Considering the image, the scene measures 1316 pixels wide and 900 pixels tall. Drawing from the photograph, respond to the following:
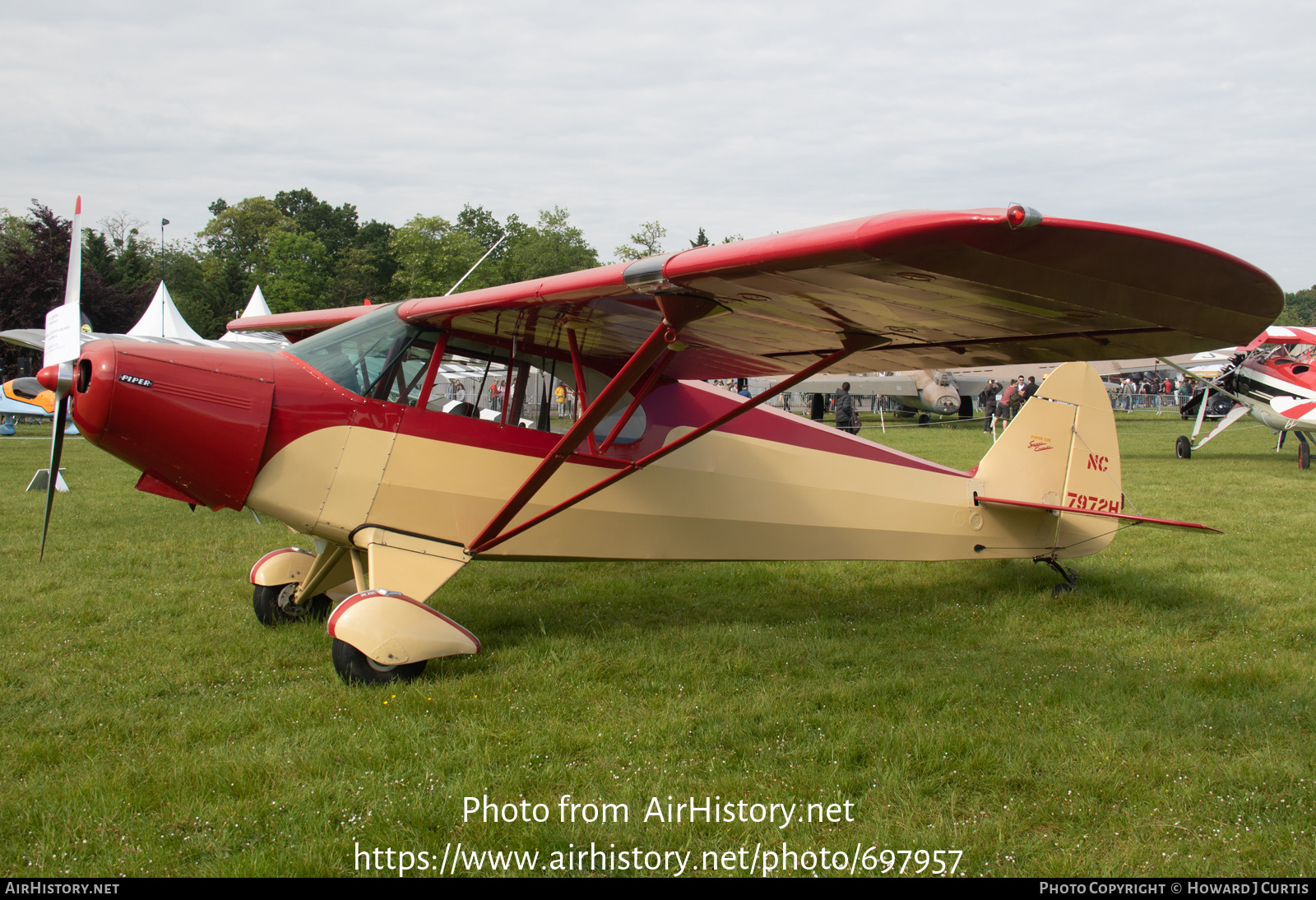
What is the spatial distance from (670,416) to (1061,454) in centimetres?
325

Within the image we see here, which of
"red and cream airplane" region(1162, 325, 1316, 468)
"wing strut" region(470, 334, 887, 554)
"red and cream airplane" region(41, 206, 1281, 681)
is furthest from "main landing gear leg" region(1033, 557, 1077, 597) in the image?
"red and cream airplane" region(1162, 325, 1316, 468)

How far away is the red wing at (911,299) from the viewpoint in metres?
2.71

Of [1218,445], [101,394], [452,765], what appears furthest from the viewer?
[1218,445]

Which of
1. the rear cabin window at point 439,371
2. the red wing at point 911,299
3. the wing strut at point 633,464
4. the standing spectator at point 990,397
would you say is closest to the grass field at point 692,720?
the wing strut at point 633,464

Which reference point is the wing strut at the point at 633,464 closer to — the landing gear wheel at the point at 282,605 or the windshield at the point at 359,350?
the windshield at the point at 359,350

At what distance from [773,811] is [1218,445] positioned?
21.9m

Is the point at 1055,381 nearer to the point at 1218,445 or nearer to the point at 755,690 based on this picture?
the point at 755,690

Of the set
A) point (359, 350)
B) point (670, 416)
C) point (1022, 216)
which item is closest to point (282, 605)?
point (359, 350)

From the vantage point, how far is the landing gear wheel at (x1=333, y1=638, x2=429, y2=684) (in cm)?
462

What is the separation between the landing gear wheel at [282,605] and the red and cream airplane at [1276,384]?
49.4ft

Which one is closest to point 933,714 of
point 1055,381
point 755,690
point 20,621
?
point 755,690

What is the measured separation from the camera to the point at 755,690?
4.71m

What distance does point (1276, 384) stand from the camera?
16609mm

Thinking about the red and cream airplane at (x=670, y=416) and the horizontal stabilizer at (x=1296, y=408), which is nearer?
the red and cream airplane at (x=670, y=416)
